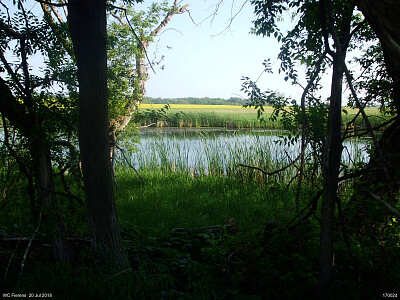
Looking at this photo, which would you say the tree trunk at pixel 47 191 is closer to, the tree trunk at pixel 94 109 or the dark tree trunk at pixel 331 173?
the tree trunk at pixel 94 109

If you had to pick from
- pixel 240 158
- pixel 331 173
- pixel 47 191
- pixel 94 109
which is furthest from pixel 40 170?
pixel 240 158

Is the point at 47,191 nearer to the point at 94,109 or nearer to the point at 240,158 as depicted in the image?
the point at 94,109

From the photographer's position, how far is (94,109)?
92.7 inches

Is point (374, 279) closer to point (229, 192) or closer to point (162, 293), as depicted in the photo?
point (162, 293)

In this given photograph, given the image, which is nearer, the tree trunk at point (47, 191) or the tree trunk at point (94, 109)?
the tree trunk at point (94, 109)

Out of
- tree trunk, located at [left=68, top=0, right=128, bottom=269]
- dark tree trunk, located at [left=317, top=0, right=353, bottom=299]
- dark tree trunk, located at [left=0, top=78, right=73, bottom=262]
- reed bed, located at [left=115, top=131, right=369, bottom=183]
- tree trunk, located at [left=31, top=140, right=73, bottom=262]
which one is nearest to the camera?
dark tree trunk, located at [left=317, top=0, right=353, bottom=299]

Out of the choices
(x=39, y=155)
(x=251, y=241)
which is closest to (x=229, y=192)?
(x=251, y=241)

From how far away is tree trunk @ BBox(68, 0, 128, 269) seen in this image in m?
2.33

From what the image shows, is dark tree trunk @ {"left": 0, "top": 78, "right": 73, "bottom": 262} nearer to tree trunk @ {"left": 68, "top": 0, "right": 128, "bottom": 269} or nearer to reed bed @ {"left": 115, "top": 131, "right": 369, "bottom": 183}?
tree trunk @ {"left": 68, "top": 0, "right": 128, "bottom": 269}

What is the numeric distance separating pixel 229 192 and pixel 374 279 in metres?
3.17

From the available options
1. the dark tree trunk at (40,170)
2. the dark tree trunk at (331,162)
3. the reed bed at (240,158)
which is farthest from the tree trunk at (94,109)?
the reed bed at (240,158)

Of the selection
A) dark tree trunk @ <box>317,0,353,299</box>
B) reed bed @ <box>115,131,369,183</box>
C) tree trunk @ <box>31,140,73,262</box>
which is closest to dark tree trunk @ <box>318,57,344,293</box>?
dark tree trunk @ <box>317,0,353,299</box>

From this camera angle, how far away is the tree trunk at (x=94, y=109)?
2334 millimetres

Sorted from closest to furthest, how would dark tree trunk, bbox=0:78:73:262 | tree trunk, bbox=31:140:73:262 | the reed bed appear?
dark tree trunk, bbox=0:78:73:262 < tree trunk, bbox=31:140:73:262 < the reed bed
